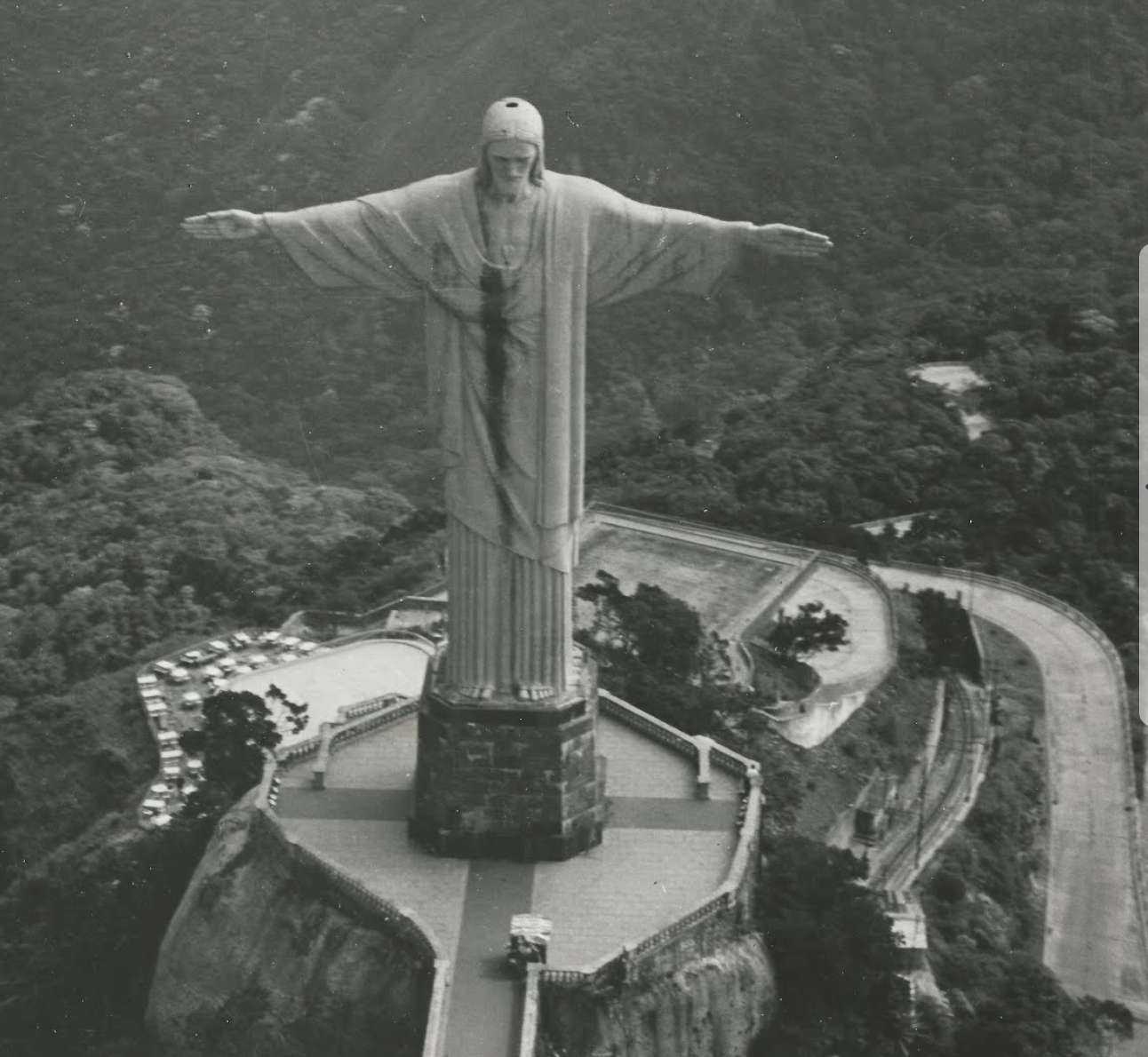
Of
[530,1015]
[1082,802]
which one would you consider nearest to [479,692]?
[530,1015]

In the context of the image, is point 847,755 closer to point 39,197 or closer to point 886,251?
point 886,251

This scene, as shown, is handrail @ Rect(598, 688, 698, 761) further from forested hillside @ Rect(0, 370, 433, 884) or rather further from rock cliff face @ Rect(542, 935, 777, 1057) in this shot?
forested hillside @ Rect(0, 370, 433, 884)

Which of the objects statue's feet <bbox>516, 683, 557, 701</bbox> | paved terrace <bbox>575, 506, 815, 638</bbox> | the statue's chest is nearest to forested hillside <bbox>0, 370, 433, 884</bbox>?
paved terrace <bbox>575, 506, 815, 638</bbox>

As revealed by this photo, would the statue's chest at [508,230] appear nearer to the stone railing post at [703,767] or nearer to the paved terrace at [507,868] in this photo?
the paved terrace at [507,868]

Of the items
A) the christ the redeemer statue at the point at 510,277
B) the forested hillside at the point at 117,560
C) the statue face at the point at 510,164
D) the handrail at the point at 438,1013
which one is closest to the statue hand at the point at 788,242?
the christ the redeemer statue at the point at 510,277

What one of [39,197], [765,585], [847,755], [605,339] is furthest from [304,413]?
[847,755]

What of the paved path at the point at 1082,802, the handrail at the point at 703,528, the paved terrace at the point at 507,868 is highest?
the handrail at the point at 703,528

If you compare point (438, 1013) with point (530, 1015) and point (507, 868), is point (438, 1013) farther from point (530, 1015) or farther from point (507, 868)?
point (507, 868)
